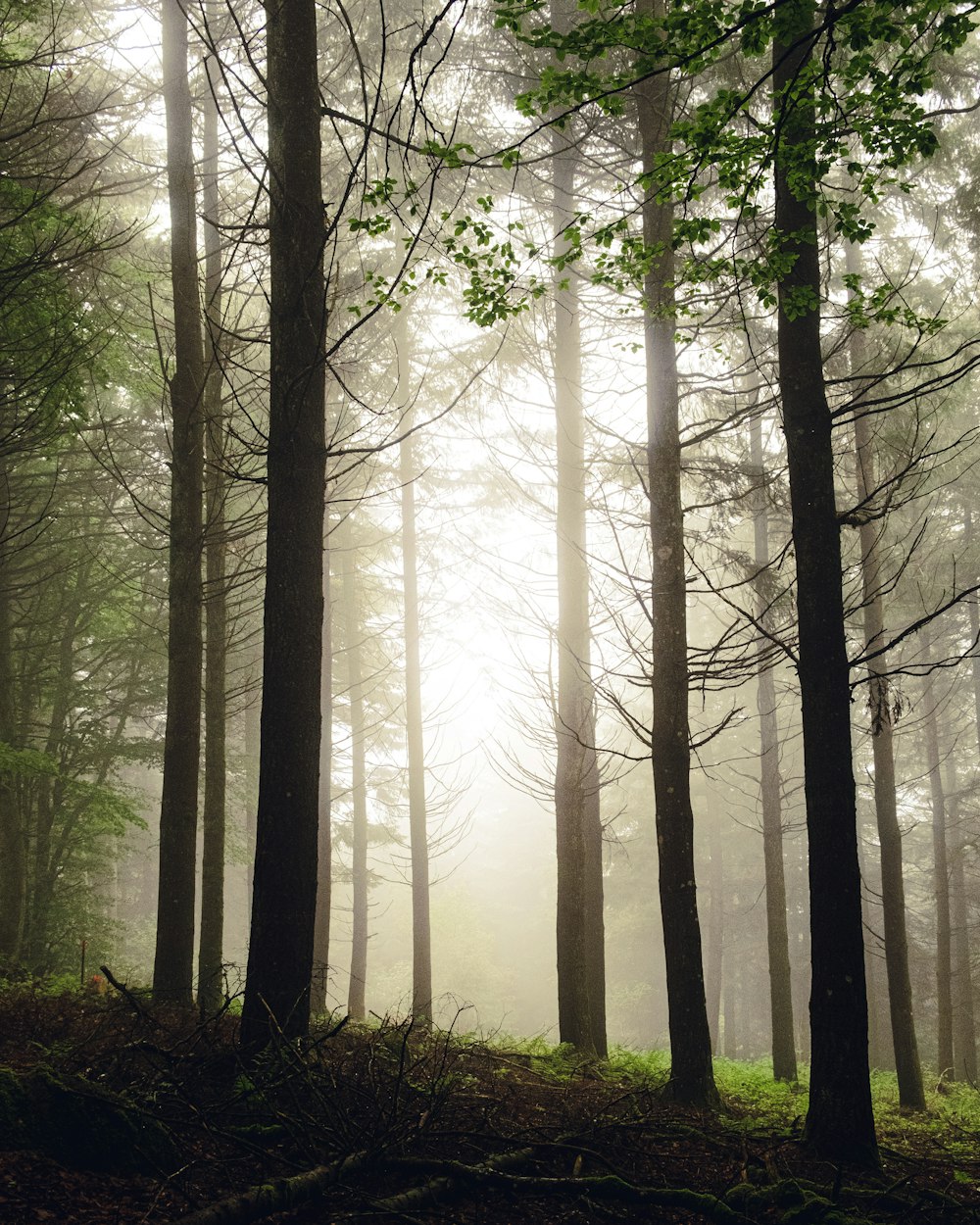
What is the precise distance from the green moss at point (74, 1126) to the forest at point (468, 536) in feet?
0.06

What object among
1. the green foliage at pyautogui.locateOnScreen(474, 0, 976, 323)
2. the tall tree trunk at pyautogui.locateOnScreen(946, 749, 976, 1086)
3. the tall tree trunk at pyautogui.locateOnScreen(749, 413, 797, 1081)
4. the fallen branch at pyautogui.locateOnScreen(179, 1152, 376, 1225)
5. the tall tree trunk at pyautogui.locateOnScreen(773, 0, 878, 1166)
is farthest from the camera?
the tall tree trunk at pyautogui.locateOnScreen(946, 749, 976, 1086)

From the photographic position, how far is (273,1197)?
9.32 feet

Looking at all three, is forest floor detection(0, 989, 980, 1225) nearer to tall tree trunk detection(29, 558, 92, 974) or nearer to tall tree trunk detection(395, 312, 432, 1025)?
tall tree trunk detection(29, 558, 92, 974)

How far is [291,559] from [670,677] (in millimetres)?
3346

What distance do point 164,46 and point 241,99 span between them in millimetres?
2038

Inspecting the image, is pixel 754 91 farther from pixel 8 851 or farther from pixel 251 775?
pixel 251 775

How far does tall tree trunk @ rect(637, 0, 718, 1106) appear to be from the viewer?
6320 millimetres

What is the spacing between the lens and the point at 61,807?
1284 cm

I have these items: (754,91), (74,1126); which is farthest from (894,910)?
(74,1126)

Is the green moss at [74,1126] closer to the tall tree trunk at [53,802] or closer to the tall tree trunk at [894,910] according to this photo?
the tall tree trunk at [53,802]

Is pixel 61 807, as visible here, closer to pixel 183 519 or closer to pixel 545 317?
pixel 183 519

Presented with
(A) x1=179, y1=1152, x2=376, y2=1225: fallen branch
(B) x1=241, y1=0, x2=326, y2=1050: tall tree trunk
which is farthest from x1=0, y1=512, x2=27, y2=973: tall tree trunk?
(A) x1=179, y1=1152, x2=376, y2=1225: fallen branch

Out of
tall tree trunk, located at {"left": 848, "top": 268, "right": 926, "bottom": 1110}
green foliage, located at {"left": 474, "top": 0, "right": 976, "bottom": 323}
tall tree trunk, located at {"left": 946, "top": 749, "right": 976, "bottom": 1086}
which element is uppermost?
green foliage, located at {"left": 474, "top": 0, "right": 976, "bottom": 323}

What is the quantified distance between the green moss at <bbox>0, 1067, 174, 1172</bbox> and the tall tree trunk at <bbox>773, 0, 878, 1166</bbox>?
12.2 ft
